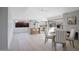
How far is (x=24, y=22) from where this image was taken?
355 cm

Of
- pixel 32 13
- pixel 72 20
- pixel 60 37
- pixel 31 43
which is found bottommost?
pixel 31 43

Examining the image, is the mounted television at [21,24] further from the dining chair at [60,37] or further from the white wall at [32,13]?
the dining chair at [60,37]

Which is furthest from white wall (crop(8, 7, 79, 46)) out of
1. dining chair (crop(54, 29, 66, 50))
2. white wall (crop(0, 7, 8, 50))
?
dining chair (crop(54, 29, 66, 50))

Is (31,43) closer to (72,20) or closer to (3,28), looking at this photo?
(3,28)

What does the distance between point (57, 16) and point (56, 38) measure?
500 mm

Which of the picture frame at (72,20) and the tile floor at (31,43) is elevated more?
the picture frame at (72,20)

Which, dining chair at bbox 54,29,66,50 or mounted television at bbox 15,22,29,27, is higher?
mounted television at bbox 15,22,29,27

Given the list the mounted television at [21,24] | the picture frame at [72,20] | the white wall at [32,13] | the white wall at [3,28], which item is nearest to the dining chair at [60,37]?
the picture frame at [72,20]

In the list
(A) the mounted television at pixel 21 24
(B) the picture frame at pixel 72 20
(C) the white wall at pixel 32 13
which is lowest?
(A) the mounted television at pixel 21 24

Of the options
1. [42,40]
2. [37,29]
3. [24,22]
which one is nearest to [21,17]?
[24,22]

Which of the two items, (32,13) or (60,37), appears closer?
(32,13)

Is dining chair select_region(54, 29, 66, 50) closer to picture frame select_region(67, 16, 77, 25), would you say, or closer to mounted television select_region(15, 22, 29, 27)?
picture frame select_region(67, 16, 77, 25)

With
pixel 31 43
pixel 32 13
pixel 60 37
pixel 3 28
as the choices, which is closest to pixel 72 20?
pixel 60 37
